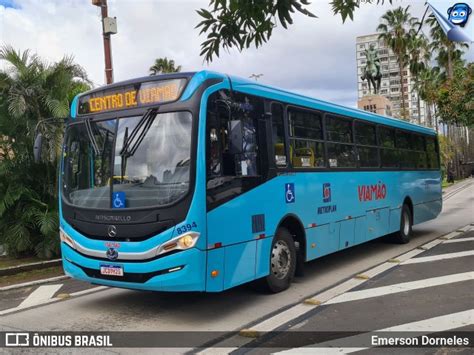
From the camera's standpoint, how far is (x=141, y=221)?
231 inches

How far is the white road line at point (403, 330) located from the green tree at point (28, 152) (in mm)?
6875

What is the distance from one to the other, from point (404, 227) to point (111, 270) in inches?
338

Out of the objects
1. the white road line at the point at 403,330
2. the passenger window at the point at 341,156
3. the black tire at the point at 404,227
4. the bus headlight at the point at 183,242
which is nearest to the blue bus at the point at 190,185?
the bus headlight at the point at 183,242

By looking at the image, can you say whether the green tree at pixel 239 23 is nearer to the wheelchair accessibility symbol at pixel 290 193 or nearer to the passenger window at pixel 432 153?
the wheelchair accessibility symbol at pixel 290 193

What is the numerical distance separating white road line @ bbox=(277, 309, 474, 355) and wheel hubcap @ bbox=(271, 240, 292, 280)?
6.53 feet

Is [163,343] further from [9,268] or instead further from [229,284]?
[9,268]

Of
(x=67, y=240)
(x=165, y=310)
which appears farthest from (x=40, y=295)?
(x=165, y=310)

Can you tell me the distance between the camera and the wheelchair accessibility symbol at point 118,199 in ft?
20.0

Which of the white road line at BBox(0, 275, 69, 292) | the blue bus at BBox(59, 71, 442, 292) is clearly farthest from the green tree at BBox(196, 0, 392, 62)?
the white road line at BBox(0, 275, 69, 292)

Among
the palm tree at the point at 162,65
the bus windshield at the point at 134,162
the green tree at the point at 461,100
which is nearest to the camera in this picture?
the bus windshield at the point at 134,162

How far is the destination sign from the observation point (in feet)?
20.4

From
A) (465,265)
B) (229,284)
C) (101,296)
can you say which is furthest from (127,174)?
(465,265)

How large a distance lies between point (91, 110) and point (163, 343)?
132 inches

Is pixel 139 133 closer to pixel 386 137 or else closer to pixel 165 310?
pixel 165 310
